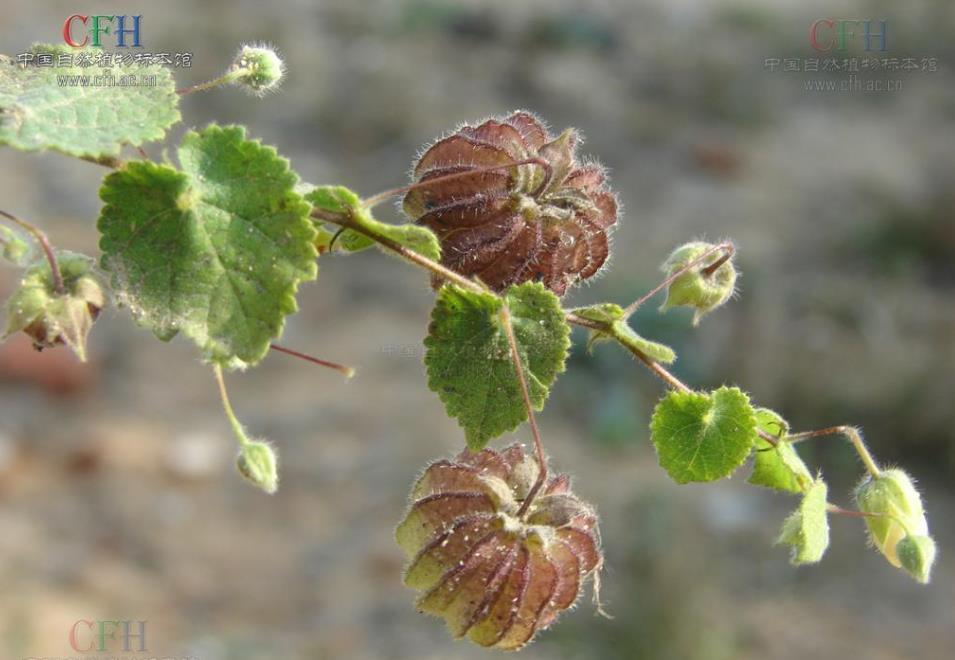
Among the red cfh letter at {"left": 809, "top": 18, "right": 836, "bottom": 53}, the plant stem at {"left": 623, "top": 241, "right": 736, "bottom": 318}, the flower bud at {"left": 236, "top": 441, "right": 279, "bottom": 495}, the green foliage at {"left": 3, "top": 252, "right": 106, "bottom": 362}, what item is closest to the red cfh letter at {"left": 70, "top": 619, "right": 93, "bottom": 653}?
the flower bud at {"left": 236, "top": 441, "right": 279, "bottom": 495}

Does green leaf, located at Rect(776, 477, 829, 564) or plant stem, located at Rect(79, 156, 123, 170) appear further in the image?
green leaf, located at Rect(776, 477, 829, 564)

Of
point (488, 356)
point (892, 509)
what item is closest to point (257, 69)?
point (488, 356)

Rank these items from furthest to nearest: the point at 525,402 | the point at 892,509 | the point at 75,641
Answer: the point at 75,641 → the point at 892,509 → the point at 525,402

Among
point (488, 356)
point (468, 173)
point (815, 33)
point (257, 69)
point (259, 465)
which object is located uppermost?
point (815, 33)

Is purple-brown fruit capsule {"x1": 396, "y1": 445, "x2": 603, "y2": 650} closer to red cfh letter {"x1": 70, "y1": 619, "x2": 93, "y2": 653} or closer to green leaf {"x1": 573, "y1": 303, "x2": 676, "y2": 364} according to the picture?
green leaf {"x1": 573, "y1": 303, "x2": 676, "y2": 364}

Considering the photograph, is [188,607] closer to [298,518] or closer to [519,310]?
[298,518]

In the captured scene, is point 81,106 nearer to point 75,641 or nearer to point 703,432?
point 703,432

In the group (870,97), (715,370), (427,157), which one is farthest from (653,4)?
(427,157)
